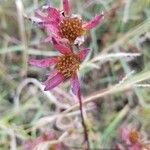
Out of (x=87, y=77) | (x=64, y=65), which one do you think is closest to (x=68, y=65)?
(x=64, y=65)

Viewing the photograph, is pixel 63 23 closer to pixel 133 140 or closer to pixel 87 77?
pixel 133 140

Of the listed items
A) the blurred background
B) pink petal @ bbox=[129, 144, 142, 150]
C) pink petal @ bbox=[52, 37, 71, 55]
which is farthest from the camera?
the blurred background

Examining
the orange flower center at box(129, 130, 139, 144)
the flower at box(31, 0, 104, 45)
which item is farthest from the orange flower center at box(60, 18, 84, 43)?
the orange flower center at box(129, 130, 139, 144)

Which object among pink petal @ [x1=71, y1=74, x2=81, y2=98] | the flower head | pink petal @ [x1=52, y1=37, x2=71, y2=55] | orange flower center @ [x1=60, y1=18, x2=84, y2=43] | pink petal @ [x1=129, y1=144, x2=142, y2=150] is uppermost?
orange flower center @ [x1=60, y1=18, x2=84, y2=43]

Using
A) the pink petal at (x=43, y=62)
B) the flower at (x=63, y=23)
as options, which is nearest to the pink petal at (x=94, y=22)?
the flower at (x=63, y=23)

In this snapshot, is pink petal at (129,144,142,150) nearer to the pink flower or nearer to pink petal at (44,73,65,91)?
the pink flower

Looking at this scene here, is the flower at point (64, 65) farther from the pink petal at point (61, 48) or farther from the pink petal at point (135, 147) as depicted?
the pink petal at point (135, 147)
